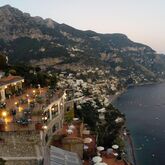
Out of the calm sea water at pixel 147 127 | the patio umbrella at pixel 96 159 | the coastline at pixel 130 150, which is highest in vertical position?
the patio umbrella at pixel 96 159

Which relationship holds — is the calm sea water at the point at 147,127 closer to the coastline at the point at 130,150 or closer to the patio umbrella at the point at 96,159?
the coastline at the point at 130,150

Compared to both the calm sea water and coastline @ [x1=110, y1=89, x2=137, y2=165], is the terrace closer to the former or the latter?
coastline @ [x1=110, y1=89, x2=137, y2=165]

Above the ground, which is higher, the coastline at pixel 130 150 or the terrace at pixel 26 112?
the terrace at pixel 26 112

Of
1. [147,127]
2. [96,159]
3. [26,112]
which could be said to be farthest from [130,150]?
[26,112]

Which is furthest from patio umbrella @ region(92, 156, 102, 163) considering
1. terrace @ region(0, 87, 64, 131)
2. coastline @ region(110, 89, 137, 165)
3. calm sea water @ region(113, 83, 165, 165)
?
calm sea water @ region(113, 83, 165, 165)

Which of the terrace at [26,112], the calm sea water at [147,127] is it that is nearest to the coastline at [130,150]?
the calm sea water at [147,127]

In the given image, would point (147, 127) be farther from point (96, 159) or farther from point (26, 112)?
point (26, 112)

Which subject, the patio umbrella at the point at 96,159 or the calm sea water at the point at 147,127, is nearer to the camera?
the patio umbrella at the point at 96,159

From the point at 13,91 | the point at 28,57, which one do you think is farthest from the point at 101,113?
the point at 28,57

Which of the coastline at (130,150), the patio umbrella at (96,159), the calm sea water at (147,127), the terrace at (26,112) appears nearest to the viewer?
the terrace at (26,112)
